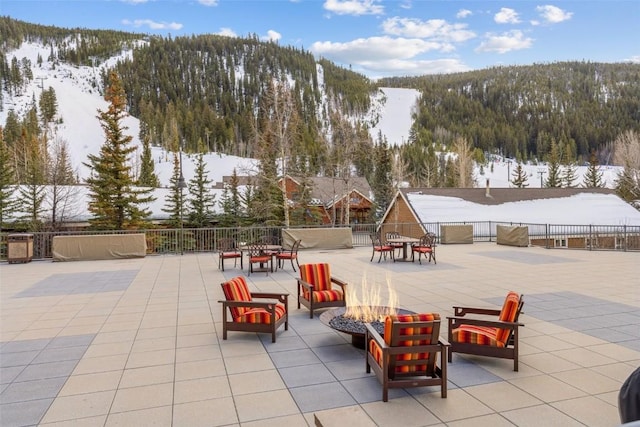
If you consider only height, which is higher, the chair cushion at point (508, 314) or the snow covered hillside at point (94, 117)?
Result: the snow covered hillside at point (94, 117)

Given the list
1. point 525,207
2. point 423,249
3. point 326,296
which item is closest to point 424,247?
point 423,249

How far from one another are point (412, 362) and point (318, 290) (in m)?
3.37

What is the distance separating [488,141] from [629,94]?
3721 centimetres

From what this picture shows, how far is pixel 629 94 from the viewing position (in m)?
110

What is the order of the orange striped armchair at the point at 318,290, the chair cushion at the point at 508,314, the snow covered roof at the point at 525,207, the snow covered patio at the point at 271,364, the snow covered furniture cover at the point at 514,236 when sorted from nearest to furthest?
the snow covered patio at the point at 271,364, the chair cushion at the point at 508,314, the orange striped armchair at the point at 318,290, the snow covered furniture cover at the point at 514,236, the snow covered roof at the point at 525,207

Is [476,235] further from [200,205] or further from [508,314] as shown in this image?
[200,205]

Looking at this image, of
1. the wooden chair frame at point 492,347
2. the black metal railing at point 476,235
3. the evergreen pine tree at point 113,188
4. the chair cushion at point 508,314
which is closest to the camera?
the wooden chair frame at point 492,347

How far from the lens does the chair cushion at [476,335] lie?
466cm

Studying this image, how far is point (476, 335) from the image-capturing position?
475cm

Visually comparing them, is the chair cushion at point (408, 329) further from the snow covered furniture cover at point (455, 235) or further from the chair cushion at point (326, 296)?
the snow covered furniture cover at point (455, 235)

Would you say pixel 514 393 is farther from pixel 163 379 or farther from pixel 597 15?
pixel 597 15

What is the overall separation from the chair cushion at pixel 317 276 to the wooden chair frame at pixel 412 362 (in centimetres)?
321

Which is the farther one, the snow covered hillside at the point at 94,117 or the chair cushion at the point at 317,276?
the snow covered hillside at the point at 94,117

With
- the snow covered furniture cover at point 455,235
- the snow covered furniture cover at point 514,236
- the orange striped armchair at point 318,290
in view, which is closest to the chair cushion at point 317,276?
the orange striped armchair at point 318,290
